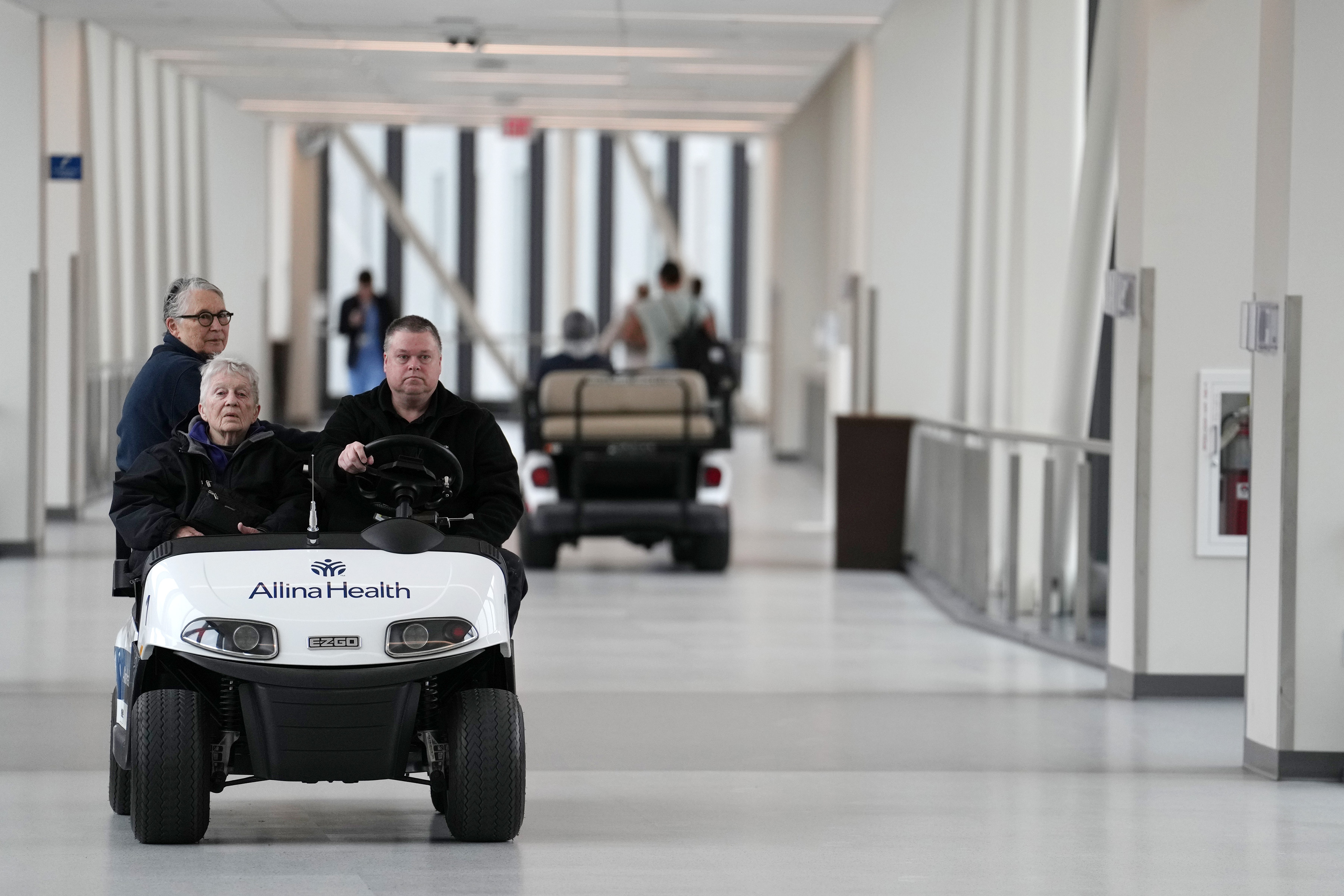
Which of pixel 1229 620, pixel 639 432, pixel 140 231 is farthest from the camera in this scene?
pixel 140 231

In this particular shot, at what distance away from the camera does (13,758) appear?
19.2 feet

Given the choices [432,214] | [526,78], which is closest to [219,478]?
[526,78]

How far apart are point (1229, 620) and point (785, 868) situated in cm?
329

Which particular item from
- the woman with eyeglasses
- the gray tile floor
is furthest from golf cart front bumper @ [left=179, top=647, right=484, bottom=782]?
the woman with eyeglasses

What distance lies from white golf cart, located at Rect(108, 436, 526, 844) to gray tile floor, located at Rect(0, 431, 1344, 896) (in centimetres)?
23

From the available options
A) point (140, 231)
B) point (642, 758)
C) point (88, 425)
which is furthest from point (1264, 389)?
point (140, 231)

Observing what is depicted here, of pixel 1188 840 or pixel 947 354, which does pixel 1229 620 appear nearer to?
pixel 1188 840

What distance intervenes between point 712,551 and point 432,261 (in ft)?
50.6

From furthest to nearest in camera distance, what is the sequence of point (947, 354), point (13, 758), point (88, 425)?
point (88, 425), point (947, 354), point (13, 758)

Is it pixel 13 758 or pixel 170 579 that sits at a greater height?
pixel 170 579

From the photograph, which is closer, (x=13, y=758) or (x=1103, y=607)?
(x=13, y=758)

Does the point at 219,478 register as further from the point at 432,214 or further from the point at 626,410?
the point at 432,214

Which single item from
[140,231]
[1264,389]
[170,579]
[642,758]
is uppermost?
[140,231]

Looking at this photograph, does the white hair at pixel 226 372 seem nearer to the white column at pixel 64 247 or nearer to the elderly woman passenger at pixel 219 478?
the elderly woman passenger at pixel 219 478
